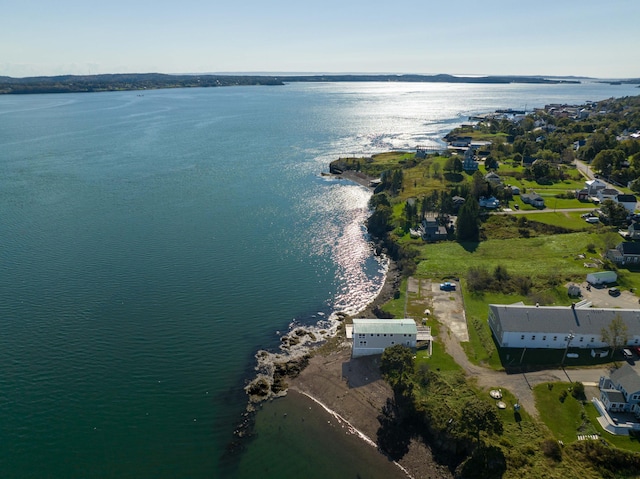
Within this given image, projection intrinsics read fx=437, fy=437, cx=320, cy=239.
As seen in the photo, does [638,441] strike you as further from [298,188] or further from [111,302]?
[298,188]

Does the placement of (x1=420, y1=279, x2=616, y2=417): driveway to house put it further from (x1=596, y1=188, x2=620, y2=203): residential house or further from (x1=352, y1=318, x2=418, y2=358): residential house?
(x1=596, y1=188, x2=620, y2=203): residential house

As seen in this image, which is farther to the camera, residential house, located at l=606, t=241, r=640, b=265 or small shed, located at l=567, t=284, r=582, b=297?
residential house, located at l=606, t=241, r=640, b=265

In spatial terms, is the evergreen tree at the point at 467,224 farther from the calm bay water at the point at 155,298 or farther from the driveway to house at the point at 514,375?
the driveway to house at the point at 514,375

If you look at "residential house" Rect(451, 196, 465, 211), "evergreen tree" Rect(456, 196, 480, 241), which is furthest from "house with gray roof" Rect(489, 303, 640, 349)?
"residential house" Rect(451, 196, 465, 211)

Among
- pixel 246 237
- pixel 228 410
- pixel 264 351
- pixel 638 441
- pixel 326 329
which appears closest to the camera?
pixel 638 441

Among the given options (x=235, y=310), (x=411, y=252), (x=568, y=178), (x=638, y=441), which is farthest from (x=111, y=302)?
(x=568, y=178)

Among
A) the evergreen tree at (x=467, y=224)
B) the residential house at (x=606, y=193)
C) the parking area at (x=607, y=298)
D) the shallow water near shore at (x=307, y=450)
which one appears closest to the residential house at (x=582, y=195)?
the residential house at (x=606, y=193)
